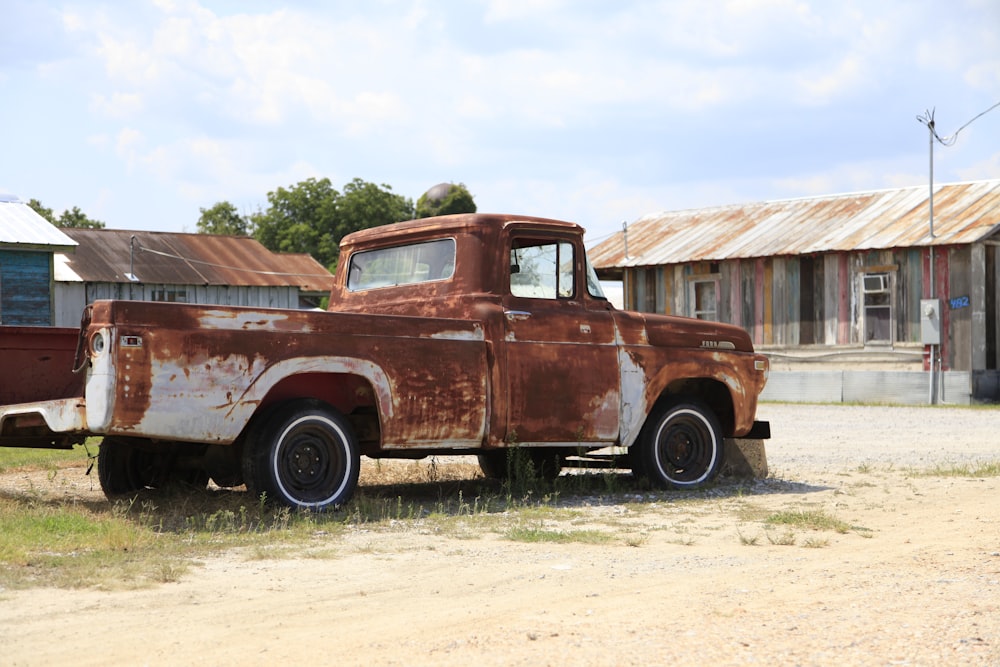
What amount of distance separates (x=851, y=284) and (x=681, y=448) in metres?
16.0

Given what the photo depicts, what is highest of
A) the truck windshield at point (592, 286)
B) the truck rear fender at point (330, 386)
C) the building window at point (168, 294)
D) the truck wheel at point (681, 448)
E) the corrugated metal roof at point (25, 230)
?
the corrugated metal roof at point (25, 230)

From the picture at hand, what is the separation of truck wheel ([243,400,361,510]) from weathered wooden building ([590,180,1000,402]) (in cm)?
1745

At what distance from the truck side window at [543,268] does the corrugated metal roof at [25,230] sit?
14755 millimetres

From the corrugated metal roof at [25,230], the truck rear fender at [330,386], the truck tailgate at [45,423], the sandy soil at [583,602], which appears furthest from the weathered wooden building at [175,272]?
the sandy soil at [583,602]

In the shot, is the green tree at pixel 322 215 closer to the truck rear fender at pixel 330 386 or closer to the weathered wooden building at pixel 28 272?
the weathered wooden building at pixel 28 272

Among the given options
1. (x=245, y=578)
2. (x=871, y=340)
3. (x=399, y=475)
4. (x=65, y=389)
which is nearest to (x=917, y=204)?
(x=871, y=340)

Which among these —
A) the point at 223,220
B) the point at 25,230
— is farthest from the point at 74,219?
the point at 25,230

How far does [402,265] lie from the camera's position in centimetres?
987

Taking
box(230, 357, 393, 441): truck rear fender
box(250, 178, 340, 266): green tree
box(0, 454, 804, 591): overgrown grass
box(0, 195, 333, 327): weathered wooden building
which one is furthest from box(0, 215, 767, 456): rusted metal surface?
box(250, 178, 340, 266): green tree

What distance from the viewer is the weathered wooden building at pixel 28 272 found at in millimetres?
22359

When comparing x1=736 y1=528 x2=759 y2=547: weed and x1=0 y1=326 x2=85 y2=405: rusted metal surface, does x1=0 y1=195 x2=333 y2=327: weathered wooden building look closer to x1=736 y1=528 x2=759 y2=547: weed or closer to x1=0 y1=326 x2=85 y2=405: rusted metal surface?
x1=0 y1=326 x2=85 y2=405: rusted metal surface

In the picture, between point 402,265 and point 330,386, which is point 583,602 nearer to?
point 330,386

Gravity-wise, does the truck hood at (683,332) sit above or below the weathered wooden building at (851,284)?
below

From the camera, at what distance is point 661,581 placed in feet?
19.9
